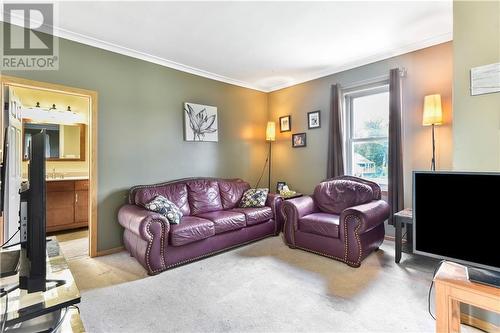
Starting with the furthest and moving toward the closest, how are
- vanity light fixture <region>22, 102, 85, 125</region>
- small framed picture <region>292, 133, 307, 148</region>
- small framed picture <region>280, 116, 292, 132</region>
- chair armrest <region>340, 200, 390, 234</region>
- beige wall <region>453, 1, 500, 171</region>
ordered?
1. small framed picture <region>280, 116, 292, 132</region>
2. small framed picture <region>292, 133, 307, 148</region>
3. vanity light fixture <region>22, 102, 85, 125</region>
4. chair armrest <region>340, 200, 390, 234</region>
5. beige wall <region>453, 1, 500, 171</region>

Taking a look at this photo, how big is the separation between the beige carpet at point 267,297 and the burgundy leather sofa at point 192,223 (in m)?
0.18

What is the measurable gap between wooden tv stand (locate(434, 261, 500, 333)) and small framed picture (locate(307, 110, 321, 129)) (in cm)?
306

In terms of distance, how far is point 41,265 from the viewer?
109 cm

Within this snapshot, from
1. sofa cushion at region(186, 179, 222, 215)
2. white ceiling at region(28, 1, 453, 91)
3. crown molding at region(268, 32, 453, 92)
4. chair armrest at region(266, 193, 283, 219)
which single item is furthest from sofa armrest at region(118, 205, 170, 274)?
crown molding at region(268, 32, 453, 92)

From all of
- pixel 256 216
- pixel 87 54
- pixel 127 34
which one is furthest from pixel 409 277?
pixel 87 54

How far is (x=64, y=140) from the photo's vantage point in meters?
4.41

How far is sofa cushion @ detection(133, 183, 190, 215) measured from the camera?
3133mm

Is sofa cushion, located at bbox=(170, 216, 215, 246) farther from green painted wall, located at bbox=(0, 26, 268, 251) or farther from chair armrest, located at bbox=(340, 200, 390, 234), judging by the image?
chair armrest, located at bbox=(340, 200, 390, 234)

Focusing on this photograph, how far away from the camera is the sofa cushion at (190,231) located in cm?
264

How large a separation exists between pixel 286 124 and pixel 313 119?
24.0 inches

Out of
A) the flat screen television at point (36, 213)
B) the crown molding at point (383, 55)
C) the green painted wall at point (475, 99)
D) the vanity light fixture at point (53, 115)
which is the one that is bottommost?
the flat screen television at point (36, 213)

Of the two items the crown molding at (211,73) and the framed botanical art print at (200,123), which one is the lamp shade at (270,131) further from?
the framed botanical art print at (200,123)

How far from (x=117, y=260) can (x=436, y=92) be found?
14.6ft

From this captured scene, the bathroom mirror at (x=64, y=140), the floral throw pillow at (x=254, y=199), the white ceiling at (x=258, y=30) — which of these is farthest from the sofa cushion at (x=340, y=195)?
the bathroom mirror at (x=64, y=140)
